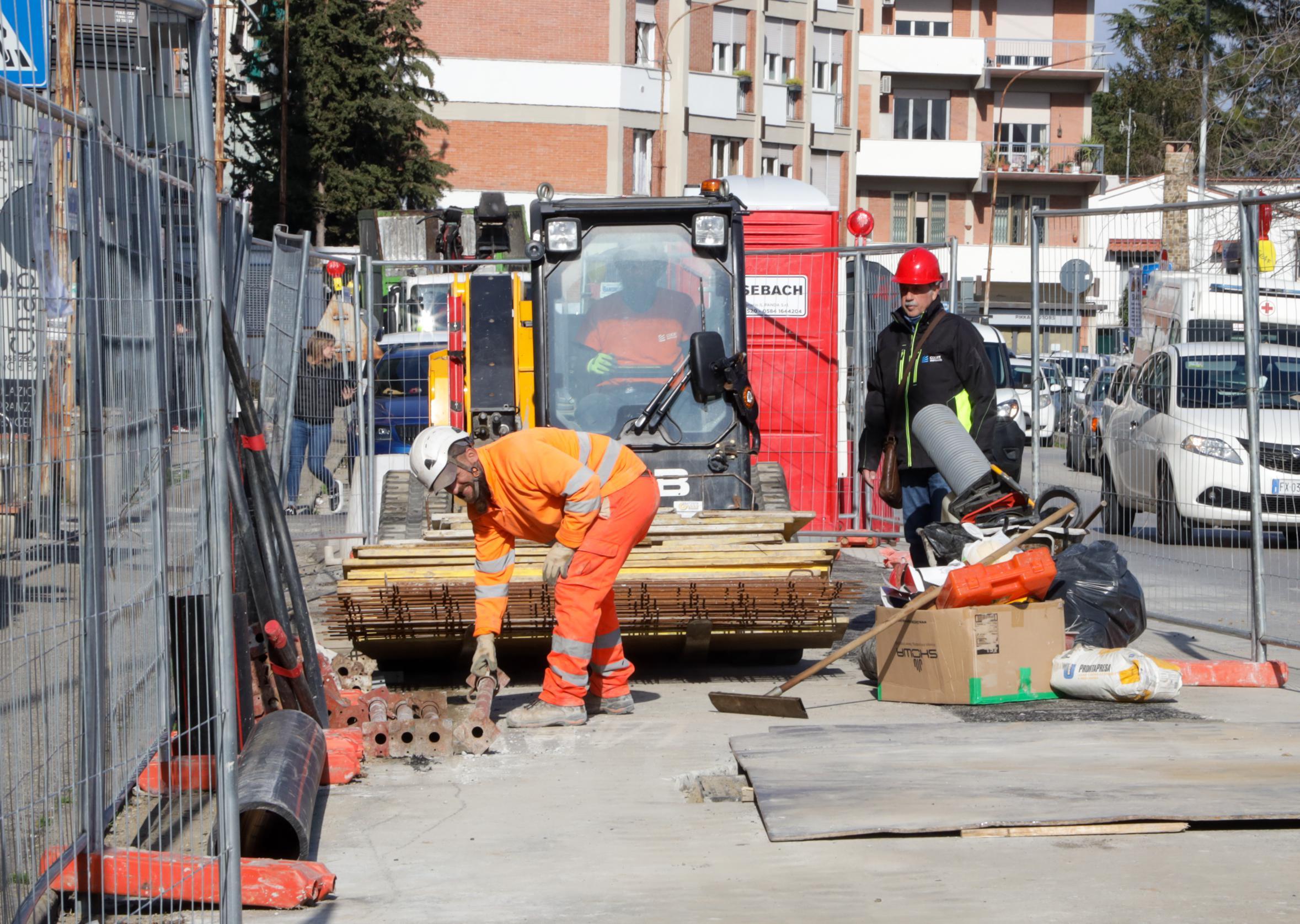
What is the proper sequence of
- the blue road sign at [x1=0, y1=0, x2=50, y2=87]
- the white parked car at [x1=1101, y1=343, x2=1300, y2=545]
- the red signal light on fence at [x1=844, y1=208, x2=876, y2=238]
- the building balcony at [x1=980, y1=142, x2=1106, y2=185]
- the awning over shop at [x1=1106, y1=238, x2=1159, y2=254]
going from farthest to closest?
1. the building balcony at [x1=980, y1=142, x2=1106, y2=185]
2. the red signal light on fence at [x1=844, y1=208, x2=876, y2=238]
3. the awning over shop at [x1=1106, y1=238, x2=1159, y2=254]
4. the white parked car at [x1=1101, y1=343, x2=1300, y2=545]
5. the blue road sign at [x1=0, y1=0, x2=50, y2=87]

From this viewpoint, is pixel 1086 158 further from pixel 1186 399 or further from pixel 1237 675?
pixel 1237 675

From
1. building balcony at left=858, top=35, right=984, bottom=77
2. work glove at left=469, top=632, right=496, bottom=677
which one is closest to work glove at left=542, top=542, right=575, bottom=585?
work glove at left=469, top=632, right=496, bottom=677

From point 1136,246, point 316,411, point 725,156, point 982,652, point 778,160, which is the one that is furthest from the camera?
point 778,160

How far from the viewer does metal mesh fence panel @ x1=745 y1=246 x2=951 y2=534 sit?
43.3ft

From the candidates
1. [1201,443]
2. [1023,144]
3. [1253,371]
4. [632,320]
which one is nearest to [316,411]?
[632,320]

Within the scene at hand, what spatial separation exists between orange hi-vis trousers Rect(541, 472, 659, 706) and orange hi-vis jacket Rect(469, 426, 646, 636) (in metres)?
0.07

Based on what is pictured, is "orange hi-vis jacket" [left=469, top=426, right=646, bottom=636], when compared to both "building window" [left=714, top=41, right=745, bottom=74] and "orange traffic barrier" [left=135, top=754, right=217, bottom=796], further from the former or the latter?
"building window" [left=714, top=41, right=745, bottom=74]

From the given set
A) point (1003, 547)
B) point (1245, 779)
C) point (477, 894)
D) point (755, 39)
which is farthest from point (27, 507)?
point (755, 39)

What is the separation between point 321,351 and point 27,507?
8.39 meters

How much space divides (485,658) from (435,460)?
908mm

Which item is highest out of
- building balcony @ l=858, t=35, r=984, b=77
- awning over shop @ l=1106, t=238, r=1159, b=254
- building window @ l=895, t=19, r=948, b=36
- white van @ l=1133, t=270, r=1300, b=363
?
building window @ l=895, t=19, r=948, b=36

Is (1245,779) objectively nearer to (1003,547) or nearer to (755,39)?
(1003,547)

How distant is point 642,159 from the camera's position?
4341 cm

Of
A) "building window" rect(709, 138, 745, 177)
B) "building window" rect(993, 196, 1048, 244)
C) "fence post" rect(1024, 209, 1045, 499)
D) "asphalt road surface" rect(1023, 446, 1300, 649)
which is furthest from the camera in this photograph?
"building window" rect(993, 196, 1048, 244)
